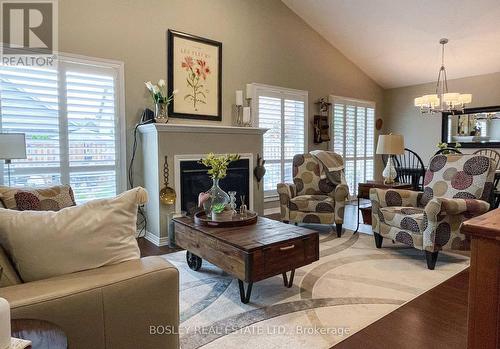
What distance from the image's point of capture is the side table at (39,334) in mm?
822

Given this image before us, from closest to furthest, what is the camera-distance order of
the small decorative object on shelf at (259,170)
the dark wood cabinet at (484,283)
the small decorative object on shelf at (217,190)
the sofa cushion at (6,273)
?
the dark wood cabinet at (484,283)
the sofa cushion at (6,273)
the small decorative object on shelf at (217,190)
the small decorative object on shelf at (259,170)

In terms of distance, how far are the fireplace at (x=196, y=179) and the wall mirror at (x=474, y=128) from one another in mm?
4312

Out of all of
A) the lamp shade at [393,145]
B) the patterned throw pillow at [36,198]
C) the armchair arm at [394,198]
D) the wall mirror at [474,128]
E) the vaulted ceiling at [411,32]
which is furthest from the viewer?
the wall mirror at [474,128]

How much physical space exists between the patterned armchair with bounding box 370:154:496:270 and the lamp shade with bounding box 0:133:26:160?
3.41 m

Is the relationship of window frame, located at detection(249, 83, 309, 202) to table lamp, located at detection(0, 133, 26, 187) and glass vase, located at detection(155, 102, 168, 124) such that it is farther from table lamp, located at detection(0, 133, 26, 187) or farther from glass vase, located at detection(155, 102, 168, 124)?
table lamp, located at detection(0, 133, 26, 187)

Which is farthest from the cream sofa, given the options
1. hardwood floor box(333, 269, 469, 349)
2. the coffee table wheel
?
the coffee table wheel

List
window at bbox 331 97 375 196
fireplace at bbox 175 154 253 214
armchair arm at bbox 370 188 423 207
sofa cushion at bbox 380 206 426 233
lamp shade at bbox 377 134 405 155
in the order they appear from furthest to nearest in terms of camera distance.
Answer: window at bbox 331 97 375 196
lamp shade at bbox 377 134 405 155
fireplace at bbox 175 154 253 214
armchair arm at bbox 370 188 423 207
sofa cushion at bbox 380 206 426 233

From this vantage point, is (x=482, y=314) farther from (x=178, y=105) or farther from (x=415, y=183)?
(x=415, y=183)

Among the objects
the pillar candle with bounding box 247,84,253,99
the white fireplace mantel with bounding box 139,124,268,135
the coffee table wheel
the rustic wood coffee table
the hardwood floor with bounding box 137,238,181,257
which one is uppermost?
the pillar candle with bounding box 247,84,253,99

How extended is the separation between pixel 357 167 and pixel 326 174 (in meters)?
2.68

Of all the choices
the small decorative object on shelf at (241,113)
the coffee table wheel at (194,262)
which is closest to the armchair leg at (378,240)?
the coffee table wheel at (194,262)

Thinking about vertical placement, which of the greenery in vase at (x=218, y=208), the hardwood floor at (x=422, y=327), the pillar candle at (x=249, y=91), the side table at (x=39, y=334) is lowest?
the hardwood floor at (x=422, y=327)

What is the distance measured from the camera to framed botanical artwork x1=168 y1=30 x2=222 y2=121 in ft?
14.1

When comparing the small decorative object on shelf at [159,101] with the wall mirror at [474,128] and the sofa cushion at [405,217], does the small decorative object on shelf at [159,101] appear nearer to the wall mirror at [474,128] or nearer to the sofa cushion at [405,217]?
the sofa cushion at [405,217]
